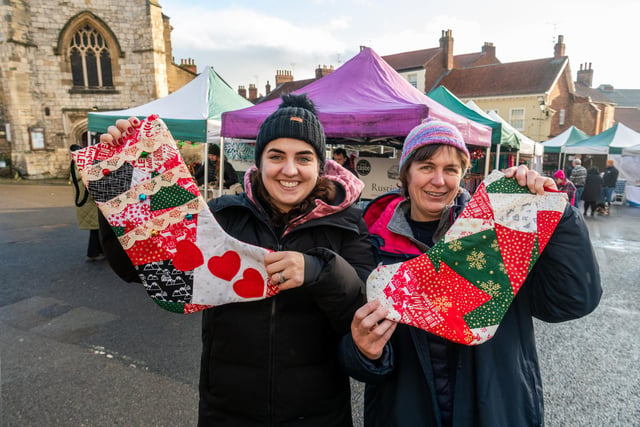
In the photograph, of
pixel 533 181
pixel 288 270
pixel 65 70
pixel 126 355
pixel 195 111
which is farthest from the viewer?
pixel 65 70

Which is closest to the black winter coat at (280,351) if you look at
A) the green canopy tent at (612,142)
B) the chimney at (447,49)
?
the green canopy tent at (612,142)

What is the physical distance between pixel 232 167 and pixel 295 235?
7641mm

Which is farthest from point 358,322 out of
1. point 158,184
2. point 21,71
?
point 21,71

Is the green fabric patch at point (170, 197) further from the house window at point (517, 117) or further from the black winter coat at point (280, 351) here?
the house window at point (517, 117)

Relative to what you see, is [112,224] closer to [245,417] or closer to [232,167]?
[245,417]

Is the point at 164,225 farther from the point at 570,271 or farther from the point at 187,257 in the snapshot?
the point at 570,271

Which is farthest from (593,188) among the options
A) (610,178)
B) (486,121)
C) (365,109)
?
(365,109)

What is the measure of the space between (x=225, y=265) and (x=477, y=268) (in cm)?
98

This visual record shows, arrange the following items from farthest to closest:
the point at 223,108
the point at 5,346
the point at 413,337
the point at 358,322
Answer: the point at 223,108, the point at 5,346, the point at 413,337, the point at 358,322

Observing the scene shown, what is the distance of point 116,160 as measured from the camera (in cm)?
150

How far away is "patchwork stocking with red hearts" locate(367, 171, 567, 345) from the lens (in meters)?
1.31

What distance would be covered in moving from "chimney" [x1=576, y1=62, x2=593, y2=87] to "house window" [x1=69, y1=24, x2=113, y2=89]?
A: 45138mm

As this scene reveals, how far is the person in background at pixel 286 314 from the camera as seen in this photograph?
4.74ft

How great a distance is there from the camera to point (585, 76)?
40.2 meters
